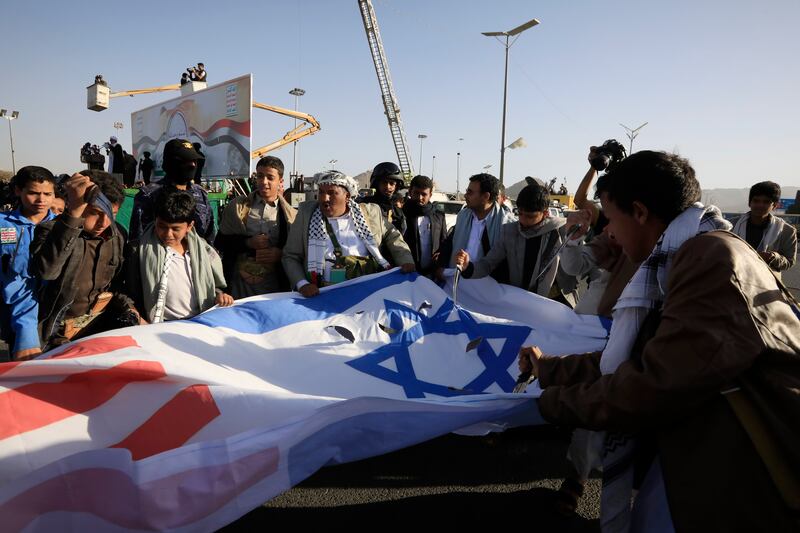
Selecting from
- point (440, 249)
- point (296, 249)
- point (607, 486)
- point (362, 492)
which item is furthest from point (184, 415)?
point (440, 249)

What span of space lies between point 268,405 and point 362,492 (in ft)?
4.19

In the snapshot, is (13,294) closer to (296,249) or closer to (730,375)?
(296,249)

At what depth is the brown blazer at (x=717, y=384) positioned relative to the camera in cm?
122

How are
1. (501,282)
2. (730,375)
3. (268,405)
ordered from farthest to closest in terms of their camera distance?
(501,282) → (268,405) → (730,375)

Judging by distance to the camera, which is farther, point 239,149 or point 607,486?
point 239,149

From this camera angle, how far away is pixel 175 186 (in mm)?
3896

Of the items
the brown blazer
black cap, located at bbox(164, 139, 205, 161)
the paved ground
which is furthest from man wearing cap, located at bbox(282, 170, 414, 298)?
the brown blazer

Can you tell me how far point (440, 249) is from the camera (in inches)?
185

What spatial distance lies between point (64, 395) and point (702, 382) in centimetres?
230

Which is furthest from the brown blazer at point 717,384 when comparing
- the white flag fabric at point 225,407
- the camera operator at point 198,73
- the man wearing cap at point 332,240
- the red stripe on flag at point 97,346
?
the camera operator at point 198,73

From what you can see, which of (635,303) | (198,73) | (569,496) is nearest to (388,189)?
(569,496)

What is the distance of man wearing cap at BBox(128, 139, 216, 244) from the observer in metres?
3.78

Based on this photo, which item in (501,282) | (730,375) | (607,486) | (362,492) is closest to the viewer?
(730,375)

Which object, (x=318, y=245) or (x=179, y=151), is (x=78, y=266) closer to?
(x=179, y=151)
